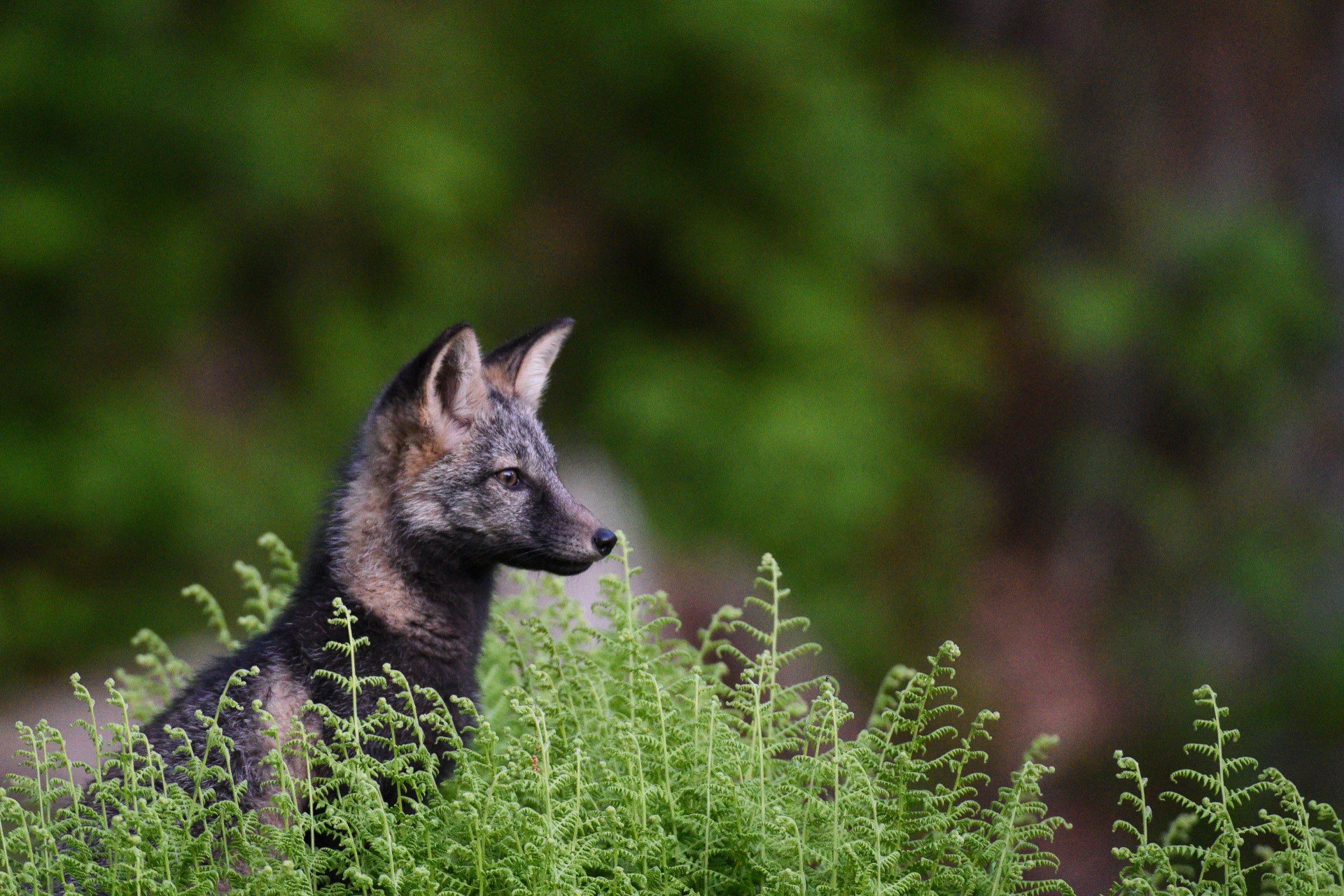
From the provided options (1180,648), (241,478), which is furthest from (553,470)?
(1180,648)

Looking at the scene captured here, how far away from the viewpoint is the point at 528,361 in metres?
4.68

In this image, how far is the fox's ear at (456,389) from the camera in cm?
418

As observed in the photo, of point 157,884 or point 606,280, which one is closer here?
point 157,884

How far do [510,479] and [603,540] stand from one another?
0.34 m

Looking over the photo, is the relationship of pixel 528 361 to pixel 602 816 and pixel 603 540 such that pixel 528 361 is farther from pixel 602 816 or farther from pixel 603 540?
pixel 602 816

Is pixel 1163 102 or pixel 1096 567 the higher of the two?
pixel 1163 102

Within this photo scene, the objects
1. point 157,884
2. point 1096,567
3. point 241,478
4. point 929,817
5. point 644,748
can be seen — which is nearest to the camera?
point 157,884

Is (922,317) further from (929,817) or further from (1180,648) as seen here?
(929,817)

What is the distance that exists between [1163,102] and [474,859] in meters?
11.2

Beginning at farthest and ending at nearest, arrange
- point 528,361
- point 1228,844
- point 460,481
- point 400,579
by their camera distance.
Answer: point 528,361, point 460,481, point 400,579, point 1228,844

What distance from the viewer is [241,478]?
10516 mm

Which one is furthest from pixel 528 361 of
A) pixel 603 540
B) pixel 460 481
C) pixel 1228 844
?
pixel 1228 844

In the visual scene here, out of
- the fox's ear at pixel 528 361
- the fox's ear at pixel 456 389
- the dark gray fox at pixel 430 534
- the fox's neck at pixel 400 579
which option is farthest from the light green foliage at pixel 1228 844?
the fox's ear at pixel 528 361

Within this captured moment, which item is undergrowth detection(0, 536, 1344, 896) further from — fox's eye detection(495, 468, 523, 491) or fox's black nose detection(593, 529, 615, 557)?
fox's eye detection(495, 468, 523, 491)
